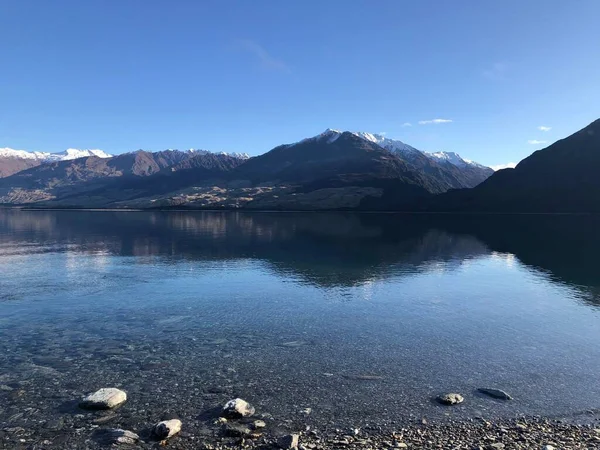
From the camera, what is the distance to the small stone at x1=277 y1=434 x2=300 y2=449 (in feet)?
66.7

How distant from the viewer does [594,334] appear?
135 feet

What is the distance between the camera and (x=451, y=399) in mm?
25719

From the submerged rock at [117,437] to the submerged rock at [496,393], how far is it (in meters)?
21.2

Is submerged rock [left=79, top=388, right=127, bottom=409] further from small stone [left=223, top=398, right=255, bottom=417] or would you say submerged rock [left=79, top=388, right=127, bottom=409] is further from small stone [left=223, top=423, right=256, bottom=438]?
small stone [left=223, top=423, right=256, bottom=438]

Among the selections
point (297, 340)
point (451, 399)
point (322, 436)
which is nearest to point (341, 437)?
point (322, 436)

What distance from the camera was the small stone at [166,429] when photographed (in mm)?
21312

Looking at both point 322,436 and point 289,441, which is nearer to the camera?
point 289,441

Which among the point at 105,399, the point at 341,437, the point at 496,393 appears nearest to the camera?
the point at 341,437

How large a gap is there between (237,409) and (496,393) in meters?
16.6

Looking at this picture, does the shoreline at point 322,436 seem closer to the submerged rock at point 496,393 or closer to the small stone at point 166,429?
the small stone at point 166,429

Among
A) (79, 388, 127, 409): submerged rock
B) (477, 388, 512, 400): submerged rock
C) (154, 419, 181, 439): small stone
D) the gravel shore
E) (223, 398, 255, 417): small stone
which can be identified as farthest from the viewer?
(477, 388, 512, 400): submerged rock

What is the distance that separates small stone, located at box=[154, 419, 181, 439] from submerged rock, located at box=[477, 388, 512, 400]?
19246 millimetres

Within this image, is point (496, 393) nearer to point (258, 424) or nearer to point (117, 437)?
point (258, 424)

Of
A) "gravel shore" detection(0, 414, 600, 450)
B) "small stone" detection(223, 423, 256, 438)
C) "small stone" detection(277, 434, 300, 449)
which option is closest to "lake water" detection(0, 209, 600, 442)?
"gravel shore" detection(0, 414, 600, 450)
